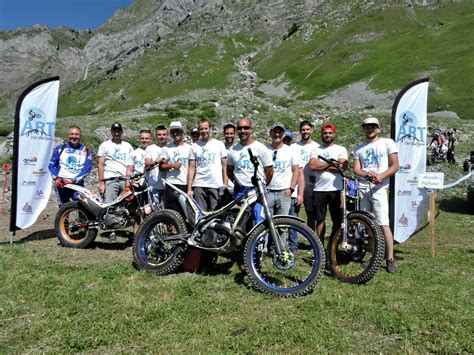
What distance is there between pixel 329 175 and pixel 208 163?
88.8 inches

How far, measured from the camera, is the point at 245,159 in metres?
6.68

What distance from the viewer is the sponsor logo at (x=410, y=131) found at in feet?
26.8

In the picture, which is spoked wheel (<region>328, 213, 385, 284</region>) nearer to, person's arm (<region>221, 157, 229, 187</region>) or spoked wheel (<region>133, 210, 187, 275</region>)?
person's arm (<region>221, 157, 229, 187</region>)

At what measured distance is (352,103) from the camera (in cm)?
6397

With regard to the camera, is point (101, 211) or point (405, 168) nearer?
point (101, 211)

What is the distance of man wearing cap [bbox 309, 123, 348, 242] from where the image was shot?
7.11 m

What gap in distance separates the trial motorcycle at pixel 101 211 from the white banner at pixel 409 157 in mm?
4949

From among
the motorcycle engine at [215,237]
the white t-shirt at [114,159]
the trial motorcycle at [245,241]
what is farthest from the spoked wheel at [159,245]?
the white t-shirt at [114,159]

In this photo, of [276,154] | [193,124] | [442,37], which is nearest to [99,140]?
[193,124]

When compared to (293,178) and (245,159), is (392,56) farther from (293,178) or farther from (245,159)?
(245,159)

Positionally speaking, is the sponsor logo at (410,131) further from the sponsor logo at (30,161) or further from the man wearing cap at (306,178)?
the sponsor logo at (30,161)

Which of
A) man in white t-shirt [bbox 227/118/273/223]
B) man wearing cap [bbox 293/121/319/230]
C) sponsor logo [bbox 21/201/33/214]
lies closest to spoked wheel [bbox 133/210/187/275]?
man in white t-shirt [bbox 227/118/273/223]

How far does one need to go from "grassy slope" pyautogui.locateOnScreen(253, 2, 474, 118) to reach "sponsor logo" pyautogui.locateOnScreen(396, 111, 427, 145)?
148ft

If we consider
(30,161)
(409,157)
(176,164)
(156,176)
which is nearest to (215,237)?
(176,164)
